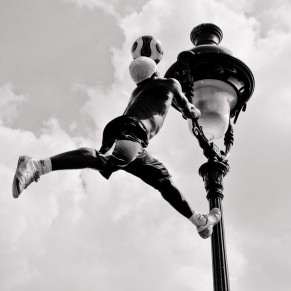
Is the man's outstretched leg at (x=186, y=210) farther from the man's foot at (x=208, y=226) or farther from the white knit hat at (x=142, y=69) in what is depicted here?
the white knit hat at (x=142, y=69)

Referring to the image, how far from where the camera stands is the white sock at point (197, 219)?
238 inches

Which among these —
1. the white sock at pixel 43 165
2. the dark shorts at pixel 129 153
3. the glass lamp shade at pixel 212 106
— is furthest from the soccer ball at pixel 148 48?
the white sock at pixel 43 165

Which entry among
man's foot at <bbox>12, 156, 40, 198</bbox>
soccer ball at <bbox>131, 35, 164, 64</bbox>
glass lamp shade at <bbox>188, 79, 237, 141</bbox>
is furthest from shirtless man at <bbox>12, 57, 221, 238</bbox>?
glass lamp shade at <bbox>188, 79, 237, 141</bbox>

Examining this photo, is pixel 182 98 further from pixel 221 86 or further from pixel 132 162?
pixel 221 86

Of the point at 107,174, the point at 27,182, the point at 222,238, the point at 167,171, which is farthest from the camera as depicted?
the point at 222,238

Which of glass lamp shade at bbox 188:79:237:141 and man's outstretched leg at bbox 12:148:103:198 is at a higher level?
glass lamp shade at bbox 188:79:237:141

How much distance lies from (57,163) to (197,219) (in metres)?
1.67

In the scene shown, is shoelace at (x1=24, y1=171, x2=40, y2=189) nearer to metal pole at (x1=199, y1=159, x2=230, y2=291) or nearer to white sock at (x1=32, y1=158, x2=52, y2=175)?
white sock at (x1=32, y1=158, x2=52, y2=175)

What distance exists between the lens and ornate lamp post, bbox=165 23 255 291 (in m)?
Result: 6.96

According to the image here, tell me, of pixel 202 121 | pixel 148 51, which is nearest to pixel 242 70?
pixel 202 121

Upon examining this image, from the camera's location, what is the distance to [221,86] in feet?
24.4

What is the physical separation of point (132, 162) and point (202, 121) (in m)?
1.81

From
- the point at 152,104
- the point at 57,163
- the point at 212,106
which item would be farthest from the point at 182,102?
the point at 57,163

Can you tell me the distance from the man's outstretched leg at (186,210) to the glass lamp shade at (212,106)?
123cm
